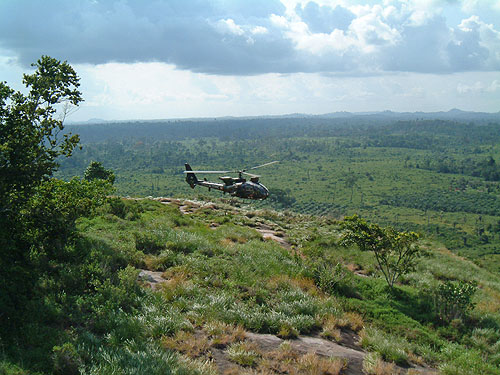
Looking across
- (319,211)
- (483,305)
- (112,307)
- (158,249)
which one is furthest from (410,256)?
(319,211)

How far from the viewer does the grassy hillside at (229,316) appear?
770 cm

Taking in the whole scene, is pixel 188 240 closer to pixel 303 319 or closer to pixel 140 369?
pixel 303 319

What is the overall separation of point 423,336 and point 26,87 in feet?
46.5

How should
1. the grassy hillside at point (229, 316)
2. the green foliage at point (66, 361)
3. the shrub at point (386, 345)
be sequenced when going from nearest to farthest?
1. the green foliage at point (66, 361)
2. the grassy hillside at point (229, 316)
3. the shrub at point (386, 345)

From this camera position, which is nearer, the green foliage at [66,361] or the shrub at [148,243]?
the green foliage at [66,361]

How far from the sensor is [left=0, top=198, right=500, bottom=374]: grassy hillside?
7.70 metres

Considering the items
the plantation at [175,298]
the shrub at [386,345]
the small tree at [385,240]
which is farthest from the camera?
the small tree at [385,240]

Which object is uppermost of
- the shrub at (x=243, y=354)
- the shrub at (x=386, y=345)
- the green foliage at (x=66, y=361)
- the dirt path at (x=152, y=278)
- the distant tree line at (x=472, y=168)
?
the green foliage at (x=66, y=361)

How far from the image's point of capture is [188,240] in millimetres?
15789

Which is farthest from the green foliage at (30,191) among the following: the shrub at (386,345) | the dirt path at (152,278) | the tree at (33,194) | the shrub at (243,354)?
the shrub at (386,345)

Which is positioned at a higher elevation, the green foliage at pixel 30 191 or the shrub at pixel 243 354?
the green foliage at pixel 30 191

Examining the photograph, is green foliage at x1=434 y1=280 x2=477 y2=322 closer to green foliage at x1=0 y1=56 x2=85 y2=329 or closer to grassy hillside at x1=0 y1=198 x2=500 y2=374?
grassy hillside at x1=0 y1=198 x2=500 y2=374

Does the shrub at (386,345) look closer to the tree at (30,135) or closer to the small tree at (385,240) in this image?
the small tree at (385,240)

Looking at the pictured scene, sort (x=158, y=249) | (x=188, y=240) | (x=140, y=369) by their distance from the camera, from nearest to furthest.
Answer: (x=140, y=369) < (x=158, y=249) < (x=188, y=240)
